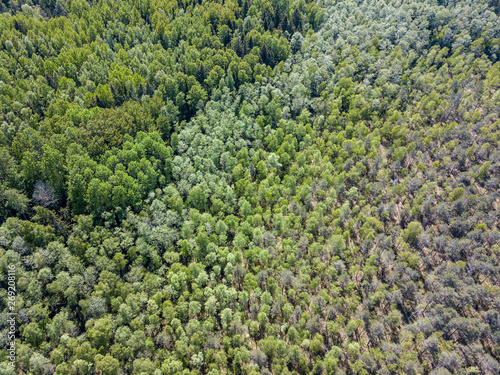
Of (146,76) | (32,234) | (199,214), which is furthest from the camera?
(146,76)

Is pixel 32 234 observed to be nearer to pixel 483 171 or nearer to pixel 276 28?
pixel 483 171

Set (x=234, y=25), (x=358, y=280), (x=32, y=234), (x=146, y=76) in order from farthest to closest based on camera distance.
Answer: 1. (x=234, y=25)
2. (x=146, y=76)
3. (x=358, y=280)
4. (x=32, y=234)

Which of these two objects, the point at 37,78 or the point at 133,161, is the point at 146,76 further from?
the point at 133,161

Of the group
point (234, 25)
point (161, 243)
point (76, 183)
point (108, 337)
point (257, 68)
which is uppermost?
point (234, 25)

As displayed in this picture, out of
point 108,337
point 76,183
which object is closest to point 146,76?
point 76,183

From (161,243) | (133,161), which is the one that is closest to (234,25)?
(133,161)

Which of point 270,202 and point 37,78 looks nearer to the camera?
point 270,202

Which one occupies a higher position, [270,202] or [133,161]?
[133,161]
